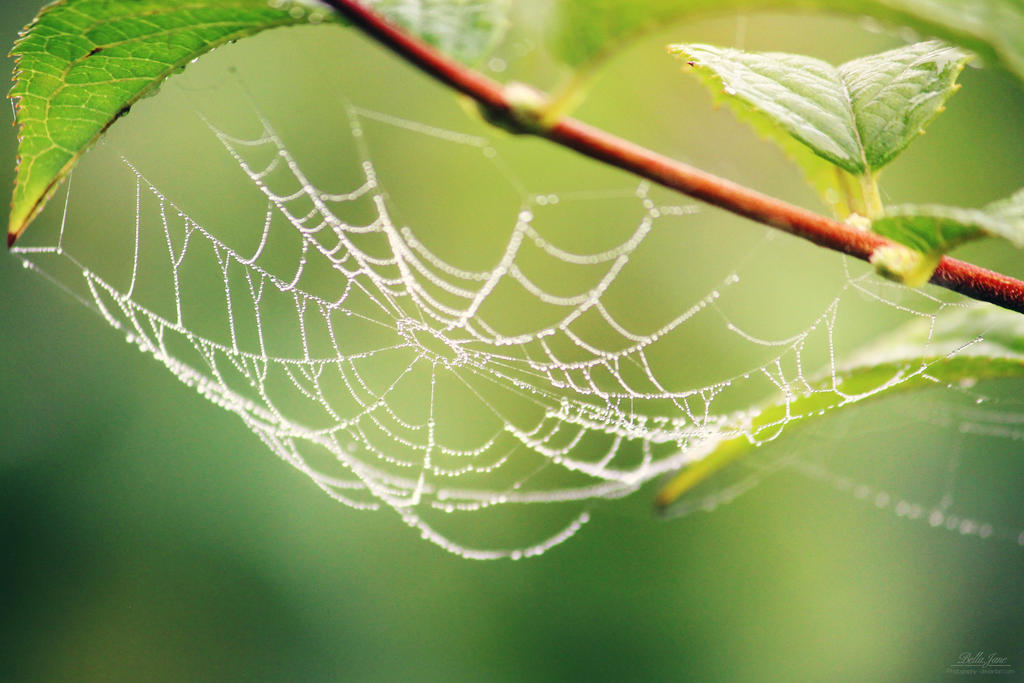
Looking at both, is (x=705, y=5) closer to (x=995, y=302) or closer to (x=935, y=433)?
(x=995, y=302)

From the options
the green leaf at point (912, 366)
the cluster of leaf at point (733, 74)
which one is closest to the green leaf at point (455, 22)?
the cluster of leaf at point (733, 74)

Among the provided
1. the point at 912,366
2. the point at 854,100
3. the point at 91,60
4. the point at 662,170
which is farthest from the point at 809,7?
the point at 912,366

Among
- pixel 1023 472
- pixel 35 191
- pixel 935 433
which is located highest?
pixel 35 191

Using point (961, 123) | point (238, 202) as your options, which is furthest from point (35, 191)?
point (961, 123)

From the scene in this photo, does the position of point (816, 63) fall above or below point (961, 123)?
below

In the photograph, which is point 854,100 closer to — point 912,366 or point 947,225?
point 947,225

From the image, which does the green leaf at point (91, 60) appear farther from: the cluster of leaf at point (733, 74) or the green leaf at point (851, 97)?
the green leaf at point (851, 97)

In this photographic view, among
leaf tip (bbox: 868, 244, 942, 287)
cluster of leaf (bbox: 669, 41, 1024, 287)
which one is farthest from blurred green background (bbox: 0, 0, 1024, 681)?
leaf tip (bbox: 868, 244, 942, 287)
